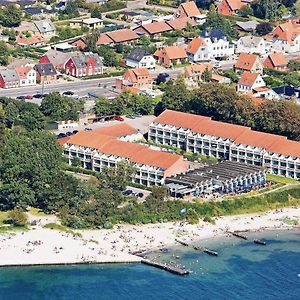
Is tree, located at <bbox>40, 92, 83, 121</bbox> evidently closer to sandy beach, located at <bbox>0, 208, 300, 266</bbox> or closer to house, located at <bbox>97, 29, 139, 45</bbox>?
sandy beach, located at <bbox>0, 208, 300, 266</bbox>

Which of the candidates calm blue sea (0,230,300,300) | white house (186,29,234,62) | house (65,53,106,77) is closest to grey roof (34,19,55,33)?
house (65,53,106,77)

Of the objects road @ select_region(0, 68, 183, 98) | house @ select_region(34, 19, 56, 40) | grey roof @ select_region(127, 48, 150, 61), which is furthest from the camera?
house @ select_region(34, 19, 56, 40)

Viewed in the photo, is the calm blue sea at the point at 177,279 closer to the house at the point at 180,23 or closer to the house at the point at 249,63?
the house at the point at 249,63

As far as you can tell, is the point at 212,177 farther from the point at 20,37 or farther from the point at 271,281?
the point at 20,37

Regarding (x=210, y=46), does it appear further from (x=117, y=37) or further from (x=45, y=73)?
(x=45, y=73)

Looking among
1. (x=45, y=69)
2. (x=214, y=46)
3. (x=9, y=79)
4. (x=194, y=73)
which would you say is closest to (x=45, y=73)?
(x=45, y=69)

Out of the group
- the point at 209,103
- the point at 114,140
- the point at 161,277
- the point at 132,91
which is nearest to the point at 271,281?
the point at 161,277

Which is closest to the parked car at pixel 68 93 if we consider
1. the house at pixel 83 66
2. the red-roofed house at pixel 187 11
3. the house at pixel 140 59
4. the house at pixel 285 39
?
the house at pixel 83 66
